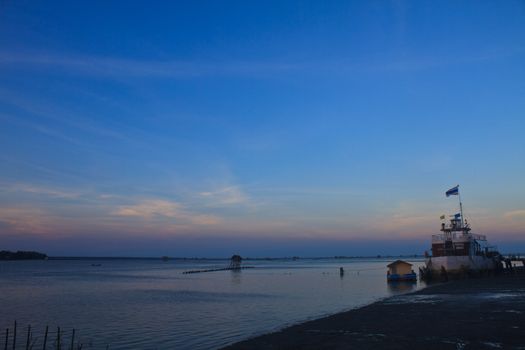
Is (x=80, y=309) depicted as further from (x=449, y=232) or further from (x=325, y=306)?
→ (x=449, y=232)

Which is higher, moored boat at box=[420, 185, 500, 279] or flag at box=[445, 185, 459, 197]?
flag at box=[445, 185, 459, 197]

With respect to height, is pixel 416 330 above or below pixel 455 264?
below

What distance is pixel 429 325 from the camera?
2333 cm

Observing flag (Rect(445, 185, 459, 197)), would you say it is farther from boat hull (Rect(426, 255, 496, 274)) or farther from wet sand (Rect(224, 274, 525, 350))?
wet sand (Rect(224, 274, 525, 350))

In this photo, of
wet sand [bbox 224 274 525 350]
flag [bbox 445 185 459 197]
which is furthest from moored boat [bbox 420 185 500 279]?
wet sand [bbox 224 274 525 350]

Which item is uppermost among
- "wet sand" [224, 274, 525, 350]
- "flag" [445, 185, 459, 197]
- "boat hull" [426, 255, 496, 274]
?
"flag" [445, 185, 459, 197]

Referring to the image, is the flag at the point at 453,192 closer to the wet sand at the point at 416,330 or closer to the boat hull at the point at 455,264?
the boat hull at the point at 455,264

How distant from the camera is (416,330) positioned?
22.1 metres

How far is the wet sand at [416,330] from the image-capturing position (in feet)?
62.0

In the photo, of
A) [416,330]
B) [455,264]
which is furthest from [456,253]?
[416,330]

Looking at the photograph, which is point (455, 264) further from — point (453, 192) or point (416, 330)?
point (416, 330)

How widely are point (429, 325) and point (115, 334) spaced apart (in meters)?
18.9

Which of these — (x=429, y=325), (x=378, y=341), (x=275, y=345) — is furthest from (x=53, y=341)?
(x=429, y=325)

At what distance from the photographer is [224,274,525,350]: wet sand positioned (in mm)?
18906
